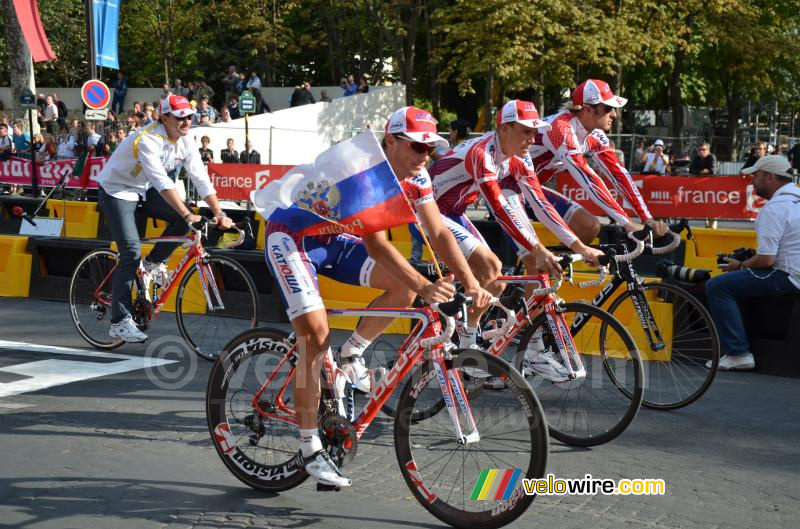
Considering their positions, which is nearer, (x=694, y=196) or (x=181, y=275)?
(x=181, y=275)

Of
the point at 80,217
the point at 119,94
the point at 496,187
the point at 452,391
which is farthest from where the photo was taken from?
the point at 119,94

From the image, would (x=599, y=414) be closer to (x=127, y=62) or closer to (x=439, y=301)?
(x=439, y=301)

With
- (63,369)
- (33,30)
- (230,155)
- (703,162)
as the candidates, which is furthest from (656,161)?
(63,369)

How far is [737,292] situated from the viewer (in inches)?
348

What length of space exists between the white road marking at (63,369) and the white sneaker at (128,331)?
163 millimetres

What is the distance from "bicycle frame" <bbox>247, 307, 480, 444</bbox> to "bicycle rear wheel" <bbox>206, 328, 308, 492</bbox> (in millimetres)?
10

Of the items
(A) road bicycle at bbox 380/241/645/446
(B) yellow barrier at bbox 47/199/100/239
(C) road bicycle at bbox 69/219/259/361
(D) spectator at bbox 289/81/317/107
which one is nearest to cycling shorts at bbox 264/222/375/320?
(A) road bicycle at bbox 380/241/645/446

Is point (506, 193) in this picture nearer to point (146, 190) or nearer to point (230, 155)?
point (146, 190)

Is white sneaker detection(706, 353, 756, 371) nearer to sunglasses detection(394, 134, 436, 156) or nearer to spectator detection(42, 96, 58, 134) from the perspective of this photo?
sunglasses detection(394, 134, 436, 156)

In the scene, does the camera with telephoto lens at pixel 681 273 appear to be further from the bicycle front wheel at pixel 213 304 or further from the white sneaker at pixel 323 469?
the white sneaker at pixel 323 469

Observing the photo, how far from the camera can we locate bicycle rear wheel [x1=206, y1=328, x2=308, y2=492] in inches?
220

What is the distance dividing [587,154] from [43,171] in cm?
1758

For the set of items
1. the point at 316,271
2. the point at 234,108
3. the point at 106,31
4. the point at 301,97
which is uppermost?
the point at 106,31

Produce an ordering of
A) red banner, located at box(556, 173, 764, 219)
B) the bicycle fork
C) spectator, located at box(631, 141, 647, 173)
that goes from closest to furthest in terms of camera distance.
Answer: the bicycle fork, red banner, located at box(556, 173, 764, 219), spectator, located at box(631, 141, 647, 173)
